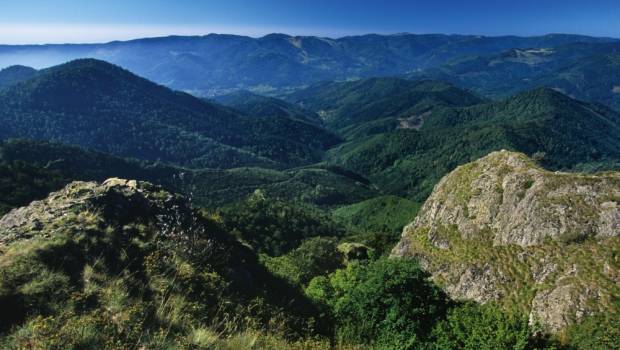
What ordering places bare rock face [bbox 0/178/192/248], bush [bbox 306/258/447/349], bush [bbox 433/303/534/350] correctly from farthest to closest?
1. bush [bbox 306/258/447/349]
2. bush [bbox 433/303/534/350]
3. bare rock face [bbox 0/178/192/248]

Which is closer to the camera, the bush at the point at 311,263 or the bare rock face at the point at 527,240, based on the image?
the bare rock face at the point at 527,240

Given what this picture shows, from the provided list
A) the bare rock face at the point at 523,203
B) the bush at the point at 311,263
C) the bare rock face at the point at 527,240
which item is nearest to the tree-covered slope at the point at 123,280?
the bare rock face at the point at 527,240

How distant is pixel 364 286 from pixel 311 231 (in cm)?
15431

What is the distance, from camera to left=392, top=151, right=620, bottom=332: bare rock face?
44.0 metres

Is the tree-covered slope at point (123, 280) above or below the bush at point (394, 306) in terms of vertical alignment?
above

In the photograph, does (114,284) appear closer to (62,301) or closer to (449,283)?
(62,301)

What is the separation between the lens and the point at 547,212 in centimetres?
5400

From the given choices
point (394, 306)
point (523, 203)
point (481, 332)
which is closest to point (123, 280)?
point (394, 306)

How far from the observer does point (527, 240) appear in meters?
53.8

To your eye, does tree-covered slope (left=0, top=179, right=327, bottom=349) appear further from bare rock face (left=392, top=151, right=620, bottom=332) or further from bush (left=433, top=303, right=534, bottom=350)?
bare rock face (left=392, top=151, right=620, bottom=332)

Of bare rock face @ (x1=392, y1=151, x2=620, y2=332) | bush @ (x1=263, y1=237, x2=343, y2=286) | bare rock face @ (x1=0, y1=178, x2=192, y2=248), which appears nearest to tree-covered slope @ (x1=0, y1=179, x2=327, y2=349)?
bare rock face @ (x1=0, y1=178, x2=192, y2=248)

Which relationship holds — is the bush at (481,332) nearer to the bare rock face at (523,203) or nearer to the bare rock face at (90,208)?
the bare rock face at (90,208)

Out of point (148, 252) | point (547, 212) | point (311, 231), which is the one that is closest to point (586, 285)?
Answer: point (547, 212)

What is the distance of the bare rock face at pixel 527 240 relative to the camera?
44.0 meters
